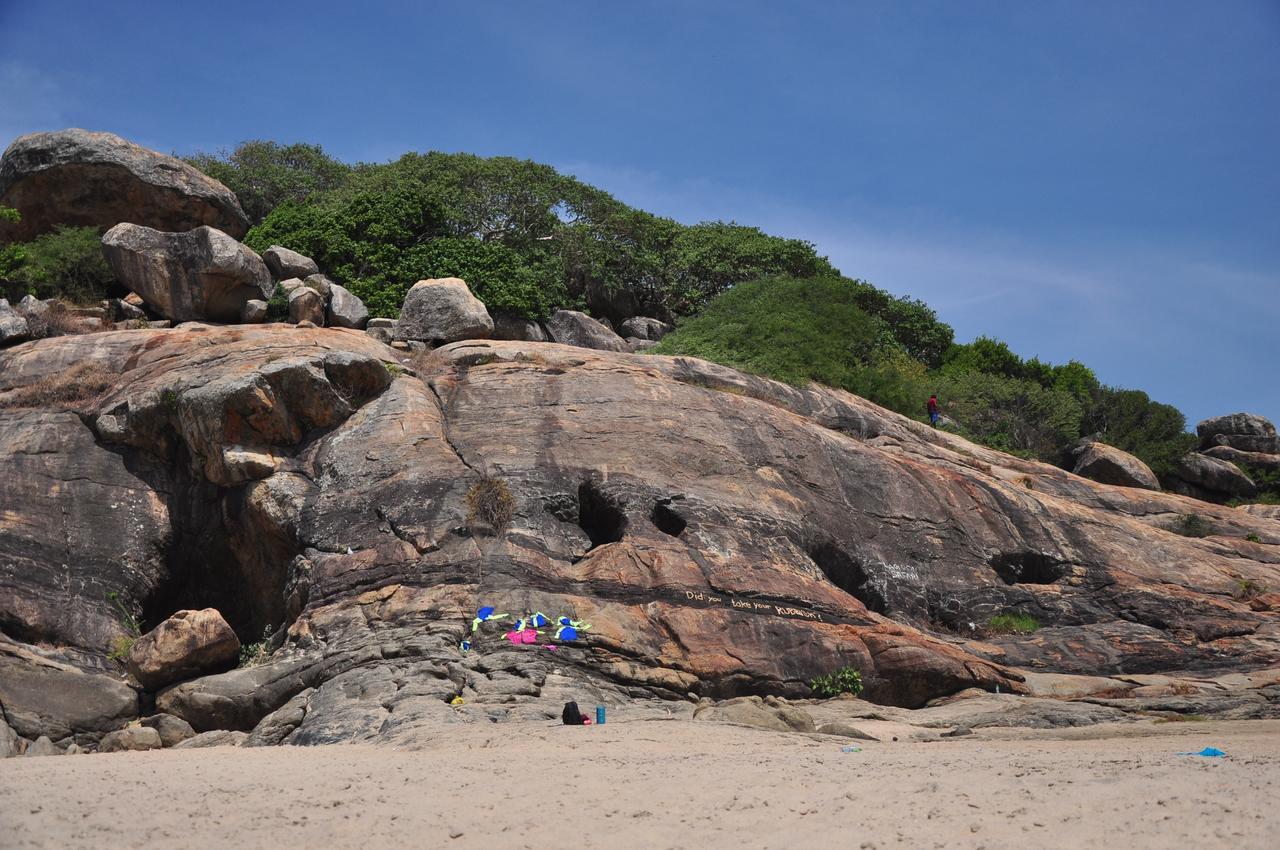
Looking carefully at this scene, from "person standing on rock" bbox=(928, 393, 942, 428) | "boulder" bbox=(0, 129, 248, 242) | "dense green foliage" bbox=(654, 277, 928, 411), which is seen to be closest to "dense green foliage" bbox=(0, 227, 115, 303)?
"boulder" bbox=(0, 129, 248, 242)

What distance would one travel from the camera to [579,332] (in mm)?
32906

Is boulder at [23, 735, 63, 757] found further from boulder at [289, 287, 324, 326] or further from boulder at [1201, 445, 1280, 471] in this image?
boulder at [1201, 445, 1280, 471]

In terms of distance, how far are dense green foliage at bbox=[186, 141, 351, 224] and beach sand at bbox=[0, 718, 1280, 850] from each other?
31.8 meters

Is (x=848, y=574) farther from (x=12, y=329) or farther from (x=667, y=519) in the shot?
(x=12, y=329)

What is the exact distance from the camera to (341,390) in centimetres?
2044

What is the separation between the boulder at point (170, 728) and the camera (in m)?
14.9

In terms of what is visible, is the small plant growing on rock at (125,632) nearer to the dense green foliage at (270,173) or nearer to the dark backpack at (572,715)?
the dark backpack at (572,715)

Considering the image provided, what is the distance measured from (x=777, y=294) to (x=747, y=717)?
22.4 m

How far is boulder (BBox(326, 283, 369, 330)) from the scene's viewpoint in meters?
28.0

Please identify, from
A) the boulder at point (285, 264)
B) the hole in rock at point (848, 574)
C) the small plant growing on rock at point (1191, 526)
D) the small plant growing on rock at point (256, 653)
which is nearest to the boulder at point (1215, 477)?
the small plant growing on rock at point (1191, 526)

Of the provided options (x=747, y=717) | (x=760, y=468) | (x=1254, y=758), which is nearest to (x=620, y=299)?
(x=760, y=468)

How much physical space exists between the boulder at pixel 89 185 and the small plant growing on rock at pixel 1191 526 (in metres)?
28.1

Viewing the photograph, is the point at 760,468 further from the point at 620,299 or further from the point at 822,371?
the point at 620,299

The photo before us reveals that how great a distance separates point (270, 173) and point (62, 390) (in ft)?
69.9
